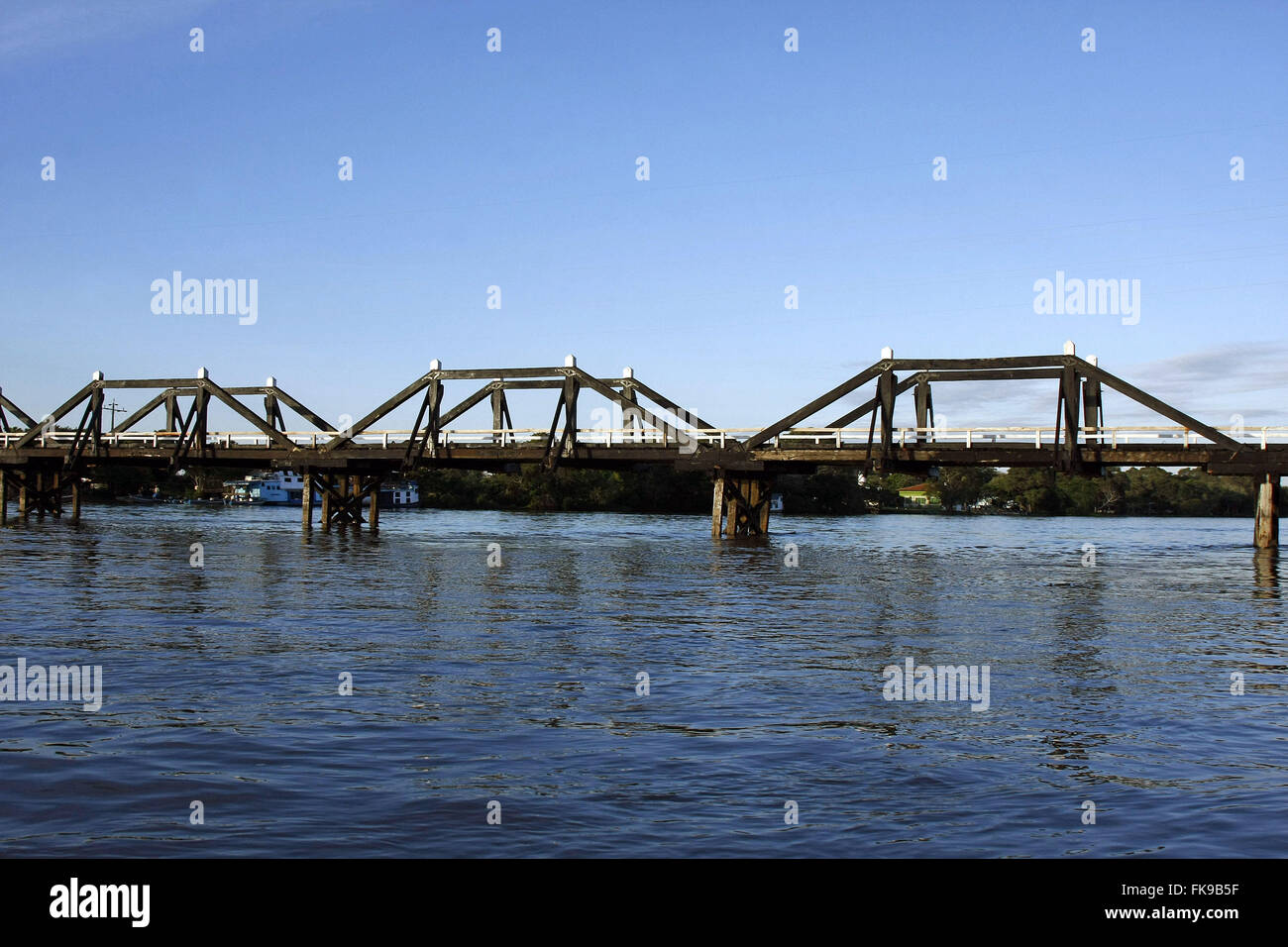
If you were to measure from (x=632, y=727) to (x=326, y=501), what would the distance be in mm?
58766

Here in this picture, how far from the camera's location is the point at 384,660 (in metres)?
18.0

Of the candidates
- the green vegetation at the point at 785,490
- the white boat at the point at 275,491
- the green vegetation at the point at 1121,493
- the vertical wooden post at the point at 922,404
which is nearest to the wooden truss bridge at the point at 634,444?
the vertical wooden post at the point at 922,404

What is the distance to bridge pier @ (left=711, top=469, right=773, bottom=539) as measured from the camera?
61125 millimetres

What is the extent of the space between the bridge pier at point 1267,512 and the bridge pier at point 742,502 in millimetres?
23334

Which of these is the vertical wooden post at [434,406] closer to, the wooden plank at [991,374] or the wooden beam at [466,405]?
the wooden beam at [466,405]

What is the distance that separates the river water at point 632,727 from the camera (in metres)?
9.17

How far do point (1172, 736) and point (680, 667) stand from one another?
7.04 metres

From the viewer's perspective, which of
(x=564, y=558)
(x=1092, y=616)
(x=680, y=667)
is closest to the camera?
(x=680, y=667)

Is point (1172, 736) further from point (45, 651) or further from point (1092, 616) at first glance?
point (45, 651)

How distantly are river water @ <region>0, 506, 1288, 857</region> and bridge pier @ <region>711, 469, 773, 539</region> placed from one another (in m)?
30.8

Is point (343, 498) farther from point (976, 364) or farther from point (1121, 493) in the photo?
point (1121, 493)

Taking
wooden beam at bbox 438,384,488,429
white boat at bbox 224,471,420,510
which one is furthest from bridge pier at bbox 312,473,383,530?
white boat at bbox 224,471,420,510
